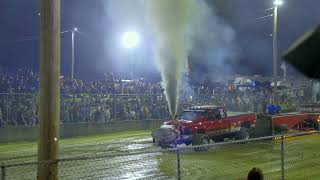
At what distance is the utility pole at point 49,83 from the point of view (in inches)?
308

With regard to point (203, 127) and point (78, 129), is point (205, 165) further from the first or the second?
point (78, 129)

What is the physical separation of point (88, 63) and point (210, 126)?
52.1 m

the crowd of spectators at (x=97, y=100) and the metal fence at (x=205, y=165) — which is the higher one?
the crowd of spectators at (x=97, y=100)

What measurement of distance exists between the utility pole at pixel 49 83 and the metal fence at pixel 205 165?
264 centimetres

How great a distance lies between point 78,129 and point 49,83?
19.4 meters

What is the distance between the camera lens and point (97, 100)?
2822 cm

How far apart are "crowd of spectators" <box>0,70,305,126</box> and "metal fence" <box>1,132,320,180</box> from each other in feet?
24.1

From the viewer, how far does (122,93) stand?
31.9 meters

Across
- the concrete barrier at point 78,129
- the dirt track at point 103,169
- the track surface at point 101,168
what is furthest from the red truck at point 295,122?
the concrete barrier at point 78,129

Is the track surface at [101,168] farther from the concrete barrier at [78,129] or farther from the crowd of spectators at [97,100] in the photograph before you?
the crowd of spectators at [97,100]

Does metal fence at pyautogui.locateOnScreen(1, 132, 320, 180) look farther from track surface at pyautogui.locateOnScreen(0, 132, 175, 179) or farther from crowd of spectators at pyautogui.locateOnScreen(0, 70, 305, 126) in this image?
crowd of spectators at pyautogui.locateOnScreen(0, 70, 305, 126)

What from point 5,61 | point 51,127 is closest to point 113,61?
point 5,61

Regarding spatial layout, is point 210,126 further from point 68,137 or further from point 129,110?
point 129,110

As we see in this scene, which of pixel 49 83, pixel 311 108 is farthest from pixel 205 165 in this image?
pixel 311 108
